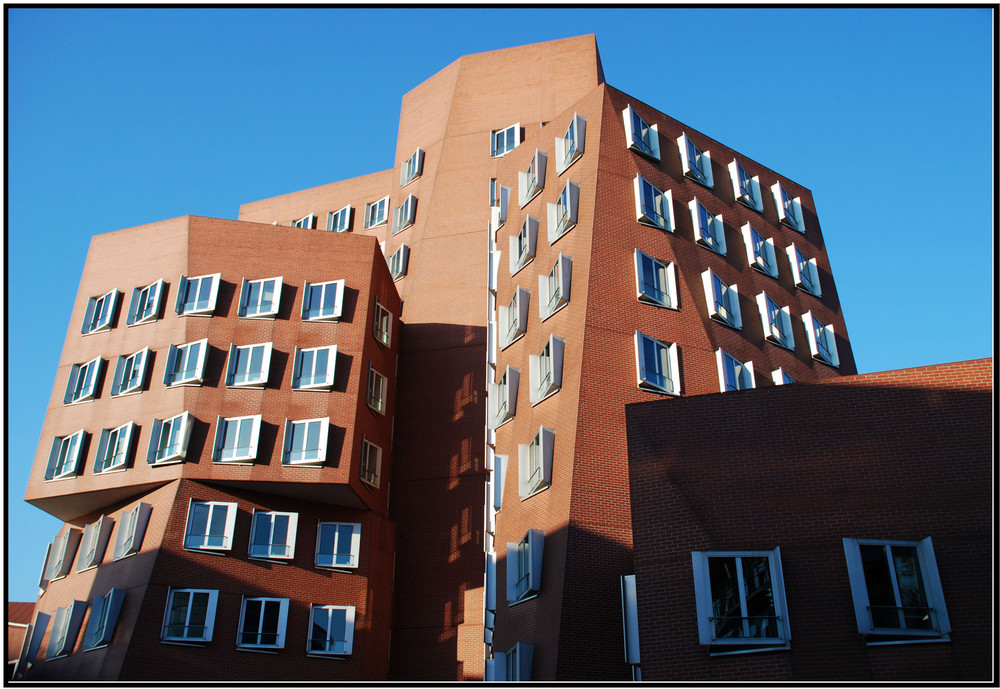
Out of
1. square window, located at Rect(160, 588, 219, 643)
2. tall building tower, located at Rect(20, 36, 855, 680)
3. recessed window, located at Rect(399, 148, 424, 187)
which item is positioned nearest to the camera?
tall building tower, located at Rect(20, 36, 855, 680)

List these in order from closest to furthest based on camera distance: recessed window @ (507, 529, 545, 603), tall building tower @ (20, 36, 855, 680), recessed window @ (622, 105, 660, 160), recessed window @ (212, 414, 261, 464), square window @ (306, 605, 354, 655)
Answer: recessed window @ (507, 529, 545, 603) → tall building tower @ (20, 36, 855, 680) → square window @ (306, 605, 354, 655) → recessed window @ (212, 414, 261, 464) → recessed window @ (622, 105, 660, 160)

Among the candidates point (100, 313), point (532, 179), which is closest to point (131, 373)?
point (100, 313)

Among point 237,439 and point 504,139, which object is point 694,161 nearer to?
point 504,139

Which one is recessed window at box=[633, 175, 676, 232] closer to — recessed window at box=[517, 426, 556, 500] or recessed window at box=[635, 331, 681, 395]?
recessed window at box=[635, 331, 681, 395]

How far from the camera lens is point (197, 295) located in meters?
41.4

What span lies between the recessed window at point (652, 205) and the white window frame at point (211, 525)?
2043 centimetres

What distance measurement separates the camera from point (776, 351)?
37875 mm

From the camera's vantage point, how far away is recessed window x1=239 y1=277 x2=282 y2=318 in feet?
135

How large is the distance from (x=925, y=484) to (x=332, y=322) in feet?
89.8

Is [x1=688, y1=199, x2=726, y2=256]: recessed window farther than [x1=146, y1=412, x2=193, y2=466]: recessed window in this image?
Yes

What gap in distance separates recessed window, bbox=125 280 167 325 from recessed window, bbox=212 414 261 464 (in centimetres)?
691

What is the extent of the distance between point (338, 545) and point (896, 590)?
24857mm

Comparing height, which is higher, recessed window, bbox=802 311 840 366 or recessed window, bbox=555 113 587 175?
recessed window, bbox=555 113 587 175

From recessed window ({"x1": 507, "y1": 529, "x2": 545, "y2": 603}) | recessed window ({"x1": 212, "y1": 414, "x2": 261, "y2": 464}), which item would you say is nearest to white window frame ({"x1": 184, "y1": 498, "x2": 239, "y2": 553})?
recessed window ({"x1": 212, "y1": 414, "x2": 261, "y2": 464})
